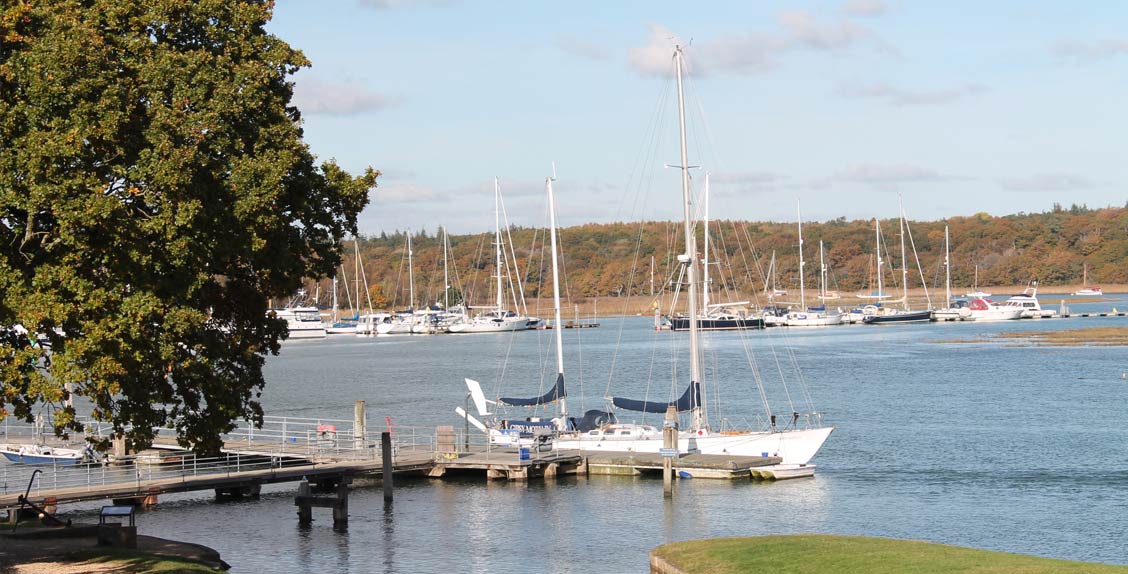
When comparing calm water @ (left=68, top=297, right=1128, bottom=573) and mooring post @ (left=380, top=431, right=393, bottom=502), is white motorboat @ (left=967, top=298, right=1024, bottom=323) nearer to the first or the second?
calm water @ (left=68, top=297, right=1128, bottom=573)

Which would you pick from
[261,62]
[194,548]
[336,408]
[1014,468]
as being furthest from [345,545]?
[336,408]

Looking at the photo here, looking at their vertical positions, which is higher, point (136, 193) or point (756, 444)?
point (136, 193)

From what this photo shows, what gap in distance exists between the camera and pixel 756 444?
4566 cm

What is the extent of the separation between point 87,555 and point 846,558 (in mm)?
15634

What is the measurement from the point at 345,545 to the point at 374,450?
13.6 meters

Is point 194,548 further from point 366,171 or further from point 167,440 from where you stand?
point 167,440

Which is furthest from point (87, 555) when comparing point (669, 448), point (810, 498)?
point (810, 498)

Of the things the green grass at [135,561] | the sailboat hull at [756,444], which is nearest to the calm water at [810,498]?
the sailboat hull at [756,444]

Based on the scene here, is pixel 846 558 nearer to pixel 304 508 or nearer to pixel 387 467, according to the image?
pixel 304 508

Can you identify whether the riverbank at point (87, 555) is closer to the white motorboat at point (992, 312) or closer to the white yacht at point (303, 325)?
the white motorboat at point (992, 312)

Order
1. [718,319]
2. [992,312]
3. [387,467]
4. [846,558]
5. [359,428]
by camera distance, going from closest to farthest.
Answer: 1. [846,558]
2. [387,467]
3. [359,428]
4. [718,319]
5. [992,312]

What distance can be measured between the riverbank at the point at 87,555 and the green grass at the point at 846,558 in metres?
10.5

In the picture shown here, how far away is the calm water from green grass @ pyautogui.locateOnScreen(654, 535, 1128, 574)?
395 centimetres

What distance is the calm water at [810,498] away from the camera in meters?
32.8
